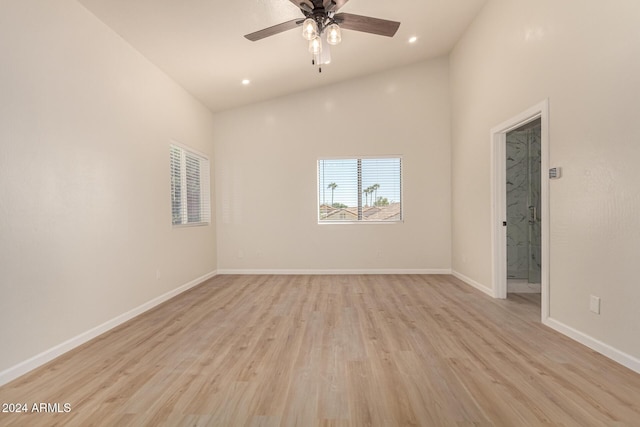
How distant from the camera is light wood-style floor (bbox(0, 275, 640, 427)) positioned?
1.67 metres

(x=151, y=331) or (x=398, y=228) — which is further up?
(x=398, y=228)

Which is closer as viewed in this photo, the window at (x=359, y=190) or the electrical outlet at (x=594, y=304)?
the electrical outlet at (x=594, y=304)

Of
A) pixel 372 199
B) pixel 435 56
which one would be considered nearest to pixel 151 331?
pixel 372 199

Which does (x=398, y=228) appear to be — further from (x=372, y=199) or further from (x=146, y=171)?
(x=146, y=171)

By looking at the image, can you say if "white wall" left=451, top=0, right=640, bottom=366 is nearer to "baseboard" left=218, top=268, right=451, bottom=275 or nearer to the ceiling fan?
the ceiling fan

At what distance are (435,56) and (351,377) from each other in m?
5.46

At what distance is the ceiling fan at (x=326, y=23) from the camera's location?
2398 mm

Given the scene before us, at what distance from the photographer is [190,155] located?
4.98 m

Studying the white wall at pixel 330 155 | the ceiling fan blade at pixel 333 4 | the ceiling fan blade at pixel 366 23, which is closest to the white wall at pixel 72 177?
the white wall at pixel 330 155

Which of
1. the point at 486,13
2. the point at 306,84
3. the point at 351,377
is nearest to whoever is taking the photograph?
the point at 351,377

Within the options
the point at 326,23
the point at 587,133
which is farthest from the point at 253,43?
the point at 587,133

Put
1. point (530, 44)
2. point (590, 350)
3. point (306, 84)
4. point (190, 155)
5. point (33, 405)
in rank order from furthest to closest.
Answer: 1. point (306, 84)
2. point (190, 155)
3. point (530, 44)
4. point (590, 350)
5. point (33, 405)

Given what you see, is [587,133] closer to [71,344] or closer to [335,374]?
[335,374]

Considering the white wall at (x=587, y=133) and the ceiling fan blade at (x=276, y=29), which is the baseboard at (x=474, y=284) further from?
the ceiling fan blade at (x=276, y=29)
